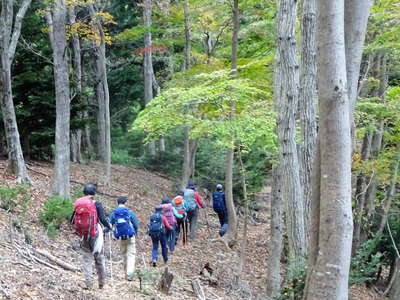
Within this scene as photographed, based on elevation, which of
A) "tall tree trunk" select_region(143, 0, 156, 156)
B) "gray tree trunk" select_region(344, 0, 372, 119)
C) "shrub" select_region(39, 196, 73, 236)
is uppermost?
"tall tree trunk" select_region(143, 0, 156, 156)

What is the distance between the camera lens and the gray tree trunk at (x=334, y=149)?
4410 mm

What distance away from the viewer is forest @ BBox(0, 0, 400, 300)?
181 inches

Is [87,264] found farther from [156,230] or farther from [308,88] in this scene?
[308,88]

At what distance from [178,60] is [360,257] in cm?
1733

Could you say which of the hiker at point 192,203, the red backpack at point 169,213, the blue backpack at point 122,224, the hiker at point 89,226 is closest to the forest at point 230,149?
the hiker at point 89,226

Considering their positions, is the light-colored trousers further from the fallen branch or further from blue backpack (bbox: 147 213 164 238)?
blue backpack (bbox: 147 213 164 238)

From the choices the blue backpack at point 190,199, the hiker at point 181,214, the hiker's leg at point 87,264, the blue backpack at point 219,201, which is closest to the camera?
the hiker's leg at point 87,264

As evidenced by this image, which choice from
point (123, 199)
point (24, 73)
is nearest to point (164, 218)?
point (123, 199)

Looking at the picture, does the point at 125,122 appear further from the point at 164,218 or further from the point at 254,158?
the point at 164,218

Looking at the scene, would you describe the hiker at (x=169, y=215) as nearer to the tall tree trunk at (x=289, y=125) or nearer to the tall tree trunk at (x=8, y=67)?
the tall tree trunk at (x=289, y=125)

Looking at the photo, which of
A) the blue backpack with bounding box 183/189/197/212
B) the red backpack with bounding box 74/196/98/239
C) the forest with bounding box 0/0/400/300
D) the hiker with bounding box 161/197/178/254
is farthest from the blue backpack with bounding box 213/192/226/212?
the red backpack with bounding box 74/196/98/239

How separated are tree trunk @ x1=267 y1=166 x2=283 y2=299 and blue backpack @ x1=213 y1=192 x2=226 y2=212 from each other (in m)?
4.52

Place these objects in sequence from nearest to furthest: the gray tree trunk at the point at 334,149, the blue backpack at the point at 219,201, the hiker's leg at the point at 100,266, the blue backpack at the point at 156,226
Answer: the gray tree trunk at the point at 334,149 → the hiker's leg at the point at 100,266 → the blue backpack at the point at 156,226 → the blue backpack at the point at 219,201

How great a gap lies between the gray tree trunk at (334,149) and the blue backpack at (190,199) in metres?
9.86
